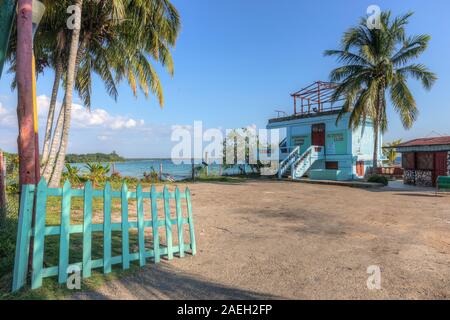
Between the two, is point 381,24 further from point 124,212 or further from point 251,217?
point 124,212

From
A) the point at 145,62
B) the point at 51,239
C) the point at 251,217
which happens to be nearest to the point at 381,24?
the point at 145,62

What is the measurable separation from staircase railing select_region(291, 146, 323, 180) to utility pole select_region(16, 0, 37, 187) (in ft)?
63.4

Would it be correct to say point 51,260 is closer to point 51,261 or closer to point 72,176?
point 51,261

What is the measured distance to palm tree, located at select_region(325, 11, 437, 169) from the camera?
16781 mm

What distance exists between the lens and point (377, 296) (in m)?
3.27

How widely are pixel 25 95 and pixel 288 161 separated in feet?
69.2

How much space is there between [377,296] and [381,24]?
18517 millimetres

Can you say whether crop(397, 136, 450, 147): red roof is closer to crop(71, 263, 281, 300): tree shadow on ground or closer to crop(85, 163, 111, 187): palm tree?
crop(71, 263, 281, 300): tree shadow on ground

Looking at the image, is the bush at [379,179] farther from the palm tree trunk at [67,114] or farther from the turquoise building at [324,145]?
the palm tree trunk at [67,114]

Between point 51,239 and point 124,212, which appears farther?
point 51,239

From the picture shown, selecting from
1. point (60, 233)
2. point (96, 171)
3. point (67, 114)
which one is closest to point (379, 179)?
point (96, 171)

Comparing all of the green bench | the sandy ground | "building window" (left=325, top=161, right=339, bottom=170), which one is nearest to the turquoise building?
"building window" (left=325, top=161, right=339, bottom=170)
